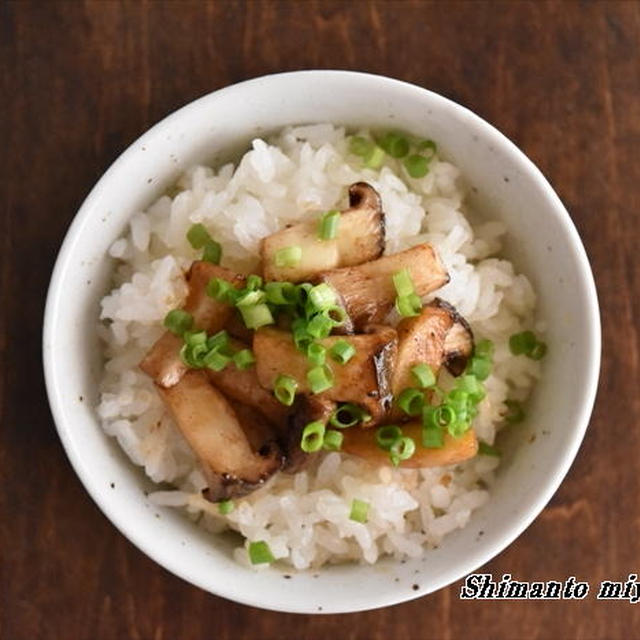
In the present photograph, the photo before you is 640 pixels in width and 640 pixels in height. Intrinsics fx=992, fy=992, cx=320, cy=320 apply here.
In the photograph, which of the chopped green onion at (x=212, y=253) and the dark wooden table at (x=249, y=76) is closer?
the chopped green onion at (x=212, y=253)

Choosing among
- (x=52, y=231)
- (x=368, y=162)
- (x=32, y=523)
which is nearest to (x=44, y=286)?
(x=52, y=231)

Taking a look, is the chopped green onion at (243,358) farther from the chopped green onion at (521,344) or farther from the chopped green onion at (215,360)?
the chopped green onion at (521,344)

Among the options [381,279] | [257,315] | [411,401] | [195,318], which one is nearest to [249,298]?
[257,315]

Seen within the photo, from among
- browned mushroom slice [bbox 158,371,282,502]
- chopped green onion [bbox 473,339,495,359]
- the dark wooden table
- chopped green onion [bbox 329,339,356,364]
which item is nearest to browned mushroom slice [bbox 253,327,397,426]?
chopped green onion [bbox 329,339,356,364]

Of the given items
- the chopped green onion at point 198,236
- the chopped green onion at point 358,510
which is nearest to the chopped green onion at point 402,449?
the chopped green onion at point 358,510

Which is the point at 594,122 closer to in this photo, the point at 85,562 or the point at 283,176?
the point at 283,176
